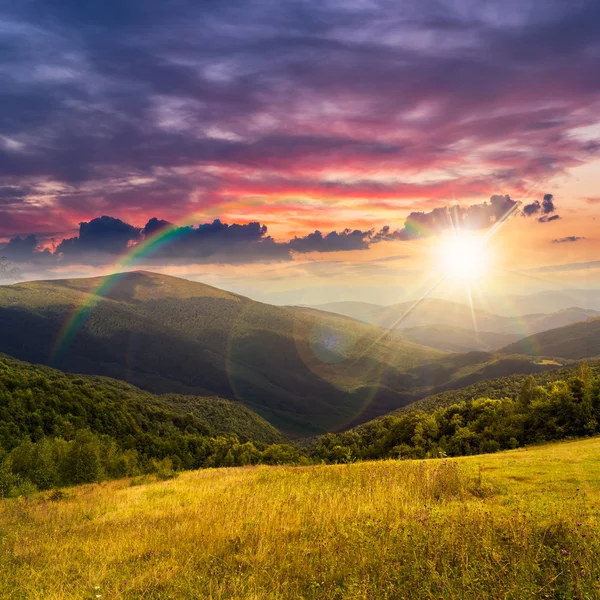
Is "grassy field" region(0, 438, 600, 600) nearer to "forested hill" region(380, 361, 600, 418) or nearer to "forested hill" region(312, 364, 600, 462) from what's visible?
"forested hill" region(312, 364, 600, 462)

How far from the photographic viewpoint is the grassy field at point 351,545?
20.5 feet

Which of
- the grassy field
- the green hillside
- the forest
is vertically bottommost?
the green hillside

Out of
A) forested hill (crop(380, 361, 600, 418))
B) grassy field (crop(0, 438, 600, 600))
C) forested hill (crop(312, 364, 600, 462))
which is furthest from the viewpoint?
forested hill (crop(380, 361, 600, 418))

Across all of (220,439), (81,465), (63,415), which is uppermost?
(81,465)

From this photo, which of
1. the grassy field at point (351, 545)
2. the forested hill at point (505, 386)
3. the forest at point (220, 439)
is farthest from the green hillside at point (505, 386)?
the grassy field at point (351, 545)

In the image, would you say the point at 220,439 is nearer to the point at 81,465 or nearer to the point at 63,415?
the point at 63,415

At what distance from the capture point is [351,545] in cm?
754

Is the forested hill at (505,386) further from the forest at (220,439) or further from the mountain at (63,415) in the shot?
the mountain at (63,415)

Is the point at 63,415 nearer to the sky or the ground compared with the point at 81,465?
nearer to the ground

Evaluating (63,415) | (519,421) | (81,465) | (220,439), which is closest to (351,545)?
(519,421)

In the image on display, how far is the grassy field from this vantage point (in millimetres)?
6258

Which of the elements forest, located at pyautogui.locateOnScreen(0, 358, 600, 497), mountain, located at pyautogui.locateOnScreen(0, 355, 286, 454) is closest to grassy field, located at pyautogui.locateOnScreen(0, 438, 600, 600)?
forest, located at pyautogui.locateOnScreen(0, 358, 600, 497)

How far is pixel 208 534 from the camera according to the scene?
8.99 metres

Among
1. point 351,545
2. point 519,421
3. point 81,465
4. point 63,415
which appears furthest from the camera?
point 63,415
